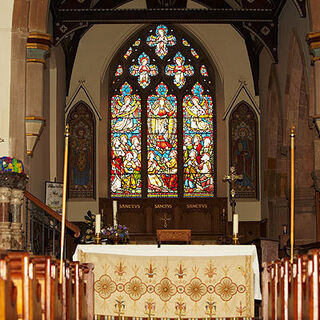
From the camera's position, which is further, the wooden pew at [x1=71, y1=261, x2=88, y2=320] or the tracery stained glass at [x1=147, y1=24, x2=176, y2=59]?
the tracery stained glass at [x1=147, y1=24, x2=176, y2=59]

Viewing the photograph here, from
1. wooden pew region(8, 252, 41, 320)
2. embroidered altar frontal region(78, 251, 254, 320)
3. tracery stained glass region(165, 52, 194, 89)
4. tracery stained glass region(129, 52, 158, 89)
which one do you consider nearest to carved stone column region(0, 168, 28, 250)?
embroidered altar frontal region(78, 251, 254, 320)

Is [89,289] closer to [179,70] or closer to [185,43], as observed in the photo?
[179,70]

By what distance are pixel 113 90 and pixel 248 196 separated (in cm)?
399

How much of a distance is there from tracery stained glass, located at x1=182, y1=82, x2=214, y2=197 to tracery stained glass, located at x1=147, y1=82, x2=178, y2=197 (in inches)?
10.2

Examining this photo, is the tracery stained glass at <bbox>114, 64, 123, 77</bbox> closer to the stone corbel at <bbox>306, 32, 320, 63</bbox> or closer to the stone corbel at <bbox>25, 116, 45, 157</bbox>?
the stone corbel at <bbox>25, 116, 45, 157</bbox>

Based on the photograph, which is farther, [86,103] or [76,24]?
[86,103]

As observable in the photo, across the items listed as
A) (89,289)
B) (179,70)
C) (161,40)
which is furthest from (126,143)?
(89,289)

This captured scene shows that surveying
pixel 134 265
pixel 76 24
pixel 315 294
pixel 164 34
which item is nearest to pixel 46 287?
pixel 315 294

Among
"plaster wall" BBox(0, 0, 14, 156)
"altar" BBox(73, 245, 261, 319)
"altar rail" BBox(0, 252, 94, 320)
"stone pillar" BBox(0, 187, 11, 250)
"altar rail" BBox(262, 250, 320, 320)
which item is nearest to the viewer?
"altar rail" BBox(0, 252, 94, 320)

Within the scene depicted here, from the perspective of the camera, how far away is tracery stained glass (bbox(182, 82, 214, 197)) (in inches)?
698

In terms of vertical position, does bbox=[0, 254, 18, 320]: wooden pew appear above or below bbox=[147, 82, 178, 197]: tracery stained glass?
below

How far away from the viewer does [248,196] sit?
17531 mm

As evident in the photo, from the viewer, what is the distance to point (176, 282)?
753cm

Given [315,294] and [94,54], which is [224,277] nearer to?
[315,294]
